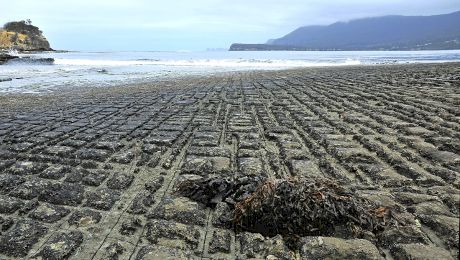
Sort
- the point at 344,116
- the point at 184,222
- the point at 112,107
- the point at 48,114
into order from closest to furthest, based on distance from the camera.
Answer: the point at 184,222 → the point at 344,116 → the point at 48,114 → the point at 112,107

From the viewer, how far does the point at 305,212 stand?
9.65 ft

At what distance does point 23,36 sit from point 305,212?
4363 inches

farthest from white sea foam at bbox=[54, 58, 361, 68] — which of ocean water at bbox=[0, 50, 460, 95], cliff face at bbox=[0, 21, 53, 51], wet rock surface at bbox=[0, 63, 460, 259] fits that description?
cliff face at bbox=[0, 21, 53, 51]

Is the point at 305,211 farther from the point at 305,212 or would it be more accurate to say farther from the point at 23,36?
the point at 23,36

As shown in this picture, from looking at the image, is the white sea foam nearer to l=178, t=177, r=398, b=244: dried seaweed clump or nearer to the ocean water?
the ocean water

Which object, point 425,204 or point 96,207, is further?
point 96,207

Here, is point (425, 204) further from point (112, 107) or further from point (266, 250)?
point (112, 107)

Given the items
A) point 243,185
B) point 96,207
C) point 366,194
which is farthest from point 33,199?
point 366,194

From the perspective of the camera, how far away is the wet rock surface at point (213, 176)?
268 centimetres

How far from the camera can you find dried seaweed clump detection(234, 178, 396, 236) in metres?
2.87

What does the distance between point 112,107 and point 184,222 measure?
6160mm

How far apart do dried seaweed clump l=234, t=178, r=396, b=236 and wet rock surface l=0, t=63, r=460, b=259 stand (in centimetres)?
3

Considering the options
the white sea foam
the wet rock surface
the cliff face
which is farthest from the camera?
the cliff face

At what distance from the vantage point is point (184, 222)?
3059 mm
